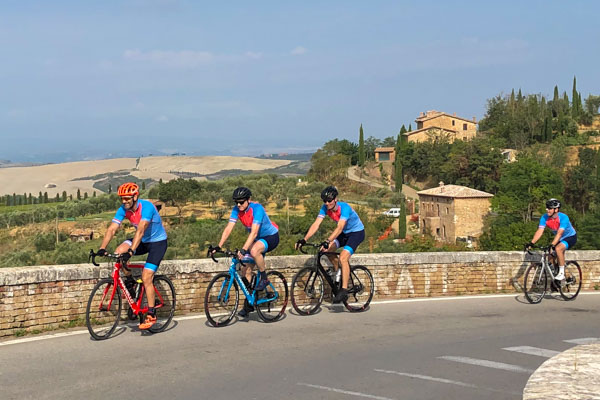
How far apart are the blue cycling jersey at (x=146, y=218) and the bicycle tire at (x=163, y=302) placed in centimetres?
69

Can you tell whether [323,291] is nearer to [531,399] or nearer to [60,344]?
[60,344]

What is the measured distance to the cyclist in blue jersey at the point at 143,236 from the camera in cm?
842

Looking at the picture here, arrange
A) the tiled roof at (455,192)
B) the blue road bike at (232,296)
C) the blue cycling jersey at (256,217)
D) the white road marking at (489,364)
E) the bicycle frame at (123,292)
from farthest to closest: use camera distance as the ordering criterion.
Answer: the tiled roof at (455,192) → the blue cycling jersey at (256,217) → the blue road bike at (232,296) → the bicycle frame at (123,292) → the white road marking at (489,364)

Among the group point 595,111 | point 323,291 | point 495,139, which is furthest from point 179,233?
point 595,111

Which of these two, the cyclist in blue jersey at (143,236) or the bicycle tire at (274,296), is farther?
the bicycle tire at (274,296)

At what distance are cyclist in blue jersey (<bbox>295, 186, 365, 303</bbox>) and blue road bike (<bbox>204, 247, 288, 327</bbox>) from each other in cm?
82

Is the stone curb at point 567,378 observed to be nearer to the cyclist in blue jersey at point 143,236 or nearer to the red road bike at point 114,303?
the cyclist in blue jersey at point 143,236

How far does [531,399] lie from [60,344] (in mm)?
5046

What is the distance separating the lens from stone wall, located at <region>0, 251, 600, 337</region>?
8.62 metres

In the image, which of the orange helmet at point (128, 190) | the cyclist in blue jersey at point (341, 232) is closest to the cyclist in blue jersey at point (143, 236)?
the orange helmet at point (128, 190)

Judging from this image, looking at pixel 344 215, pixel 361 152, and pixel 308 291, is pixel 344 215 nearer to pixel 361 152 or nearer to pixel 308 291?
pixel 308 291

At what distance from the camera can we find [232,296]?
31.2 feet

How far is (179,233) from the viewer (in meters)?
66.0

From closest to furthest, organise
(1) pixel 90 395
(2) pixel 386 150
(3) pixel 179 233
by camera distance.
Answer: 1. (1) pixel 90 395
2. (3) pixel 179 233
3. (2) pixel 386 150
